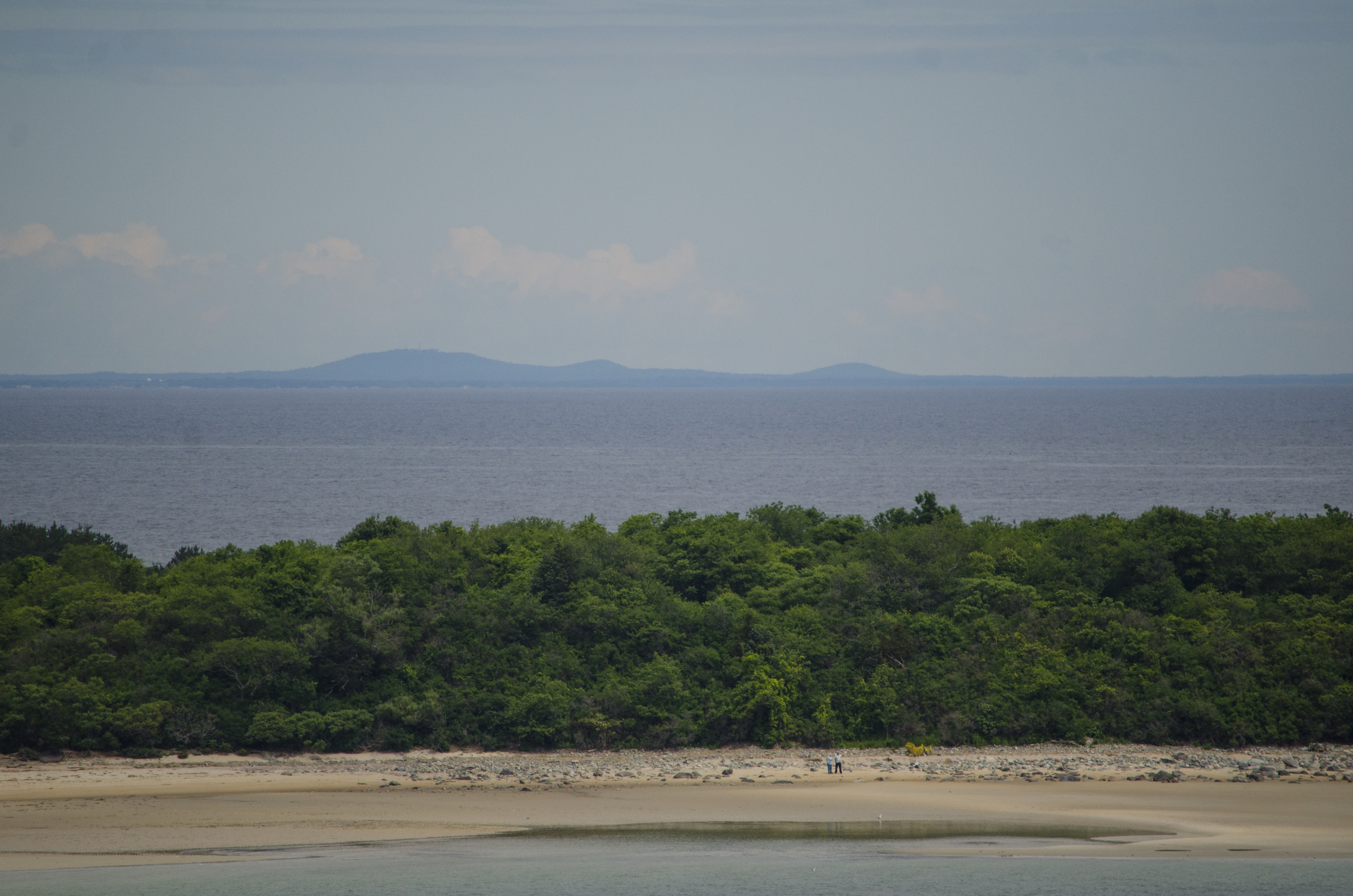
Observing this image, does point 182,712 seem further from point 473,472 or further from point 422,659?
point 473,472

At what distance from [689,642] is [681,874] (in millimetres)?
13618

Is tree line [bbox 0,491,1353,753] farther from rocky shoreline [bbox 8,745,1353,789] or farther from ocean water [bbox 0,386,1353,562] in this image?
ocean water [bbox 0,386,1353,562]

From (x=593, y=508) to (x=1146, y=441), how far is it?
93709 millimetres

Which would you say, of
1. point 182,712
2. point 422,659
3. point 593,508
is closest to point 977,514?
point 593,508

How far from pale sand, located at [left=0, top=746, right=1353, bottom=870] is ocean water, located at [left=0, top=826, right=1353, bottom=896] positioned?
2.27ft

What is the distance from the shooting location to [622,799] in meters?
27.9

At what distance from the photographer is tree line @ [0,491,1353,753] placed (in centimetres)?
3206

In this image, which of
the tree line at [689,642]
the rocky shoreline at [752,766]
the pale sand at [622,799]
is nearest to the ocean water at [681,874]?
the pale sand at [622,799]

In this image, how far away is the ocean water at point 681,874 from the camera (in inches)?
856

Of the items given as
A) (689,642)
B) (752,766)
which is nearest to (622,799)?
(752,766)

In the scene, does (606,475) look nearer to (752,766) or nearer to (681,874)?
(752,766)

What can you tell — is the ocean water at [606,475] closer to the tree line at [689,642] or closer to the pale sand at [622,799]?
the tree line at [689,642]

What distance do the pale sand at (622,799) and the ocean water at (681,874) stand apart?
692mm

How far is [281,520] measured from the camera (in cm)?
8062
